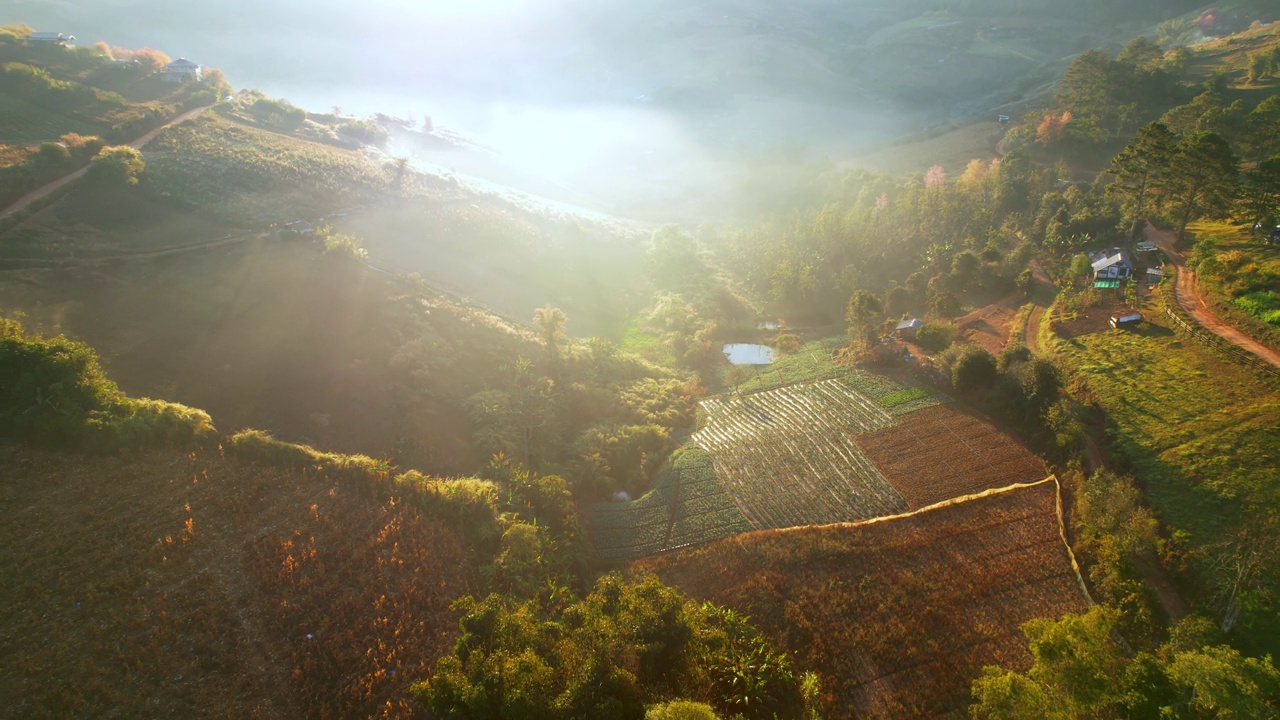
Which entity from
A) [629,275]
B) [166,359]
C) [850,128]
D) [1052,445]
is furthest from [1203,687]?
[850,128]

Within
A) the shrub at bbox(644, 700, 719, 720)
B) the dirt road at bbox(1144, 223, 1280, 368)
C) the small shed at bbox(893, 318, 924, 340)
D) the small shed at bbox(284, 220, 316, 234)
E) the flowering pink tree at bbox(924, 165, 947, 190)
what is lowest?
the shrub at bbox(644, 700, 719, 720)

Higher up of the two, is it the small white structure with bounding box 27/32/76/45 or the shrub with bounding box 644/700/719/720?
the small white structure with bounding box 27/32/76/45

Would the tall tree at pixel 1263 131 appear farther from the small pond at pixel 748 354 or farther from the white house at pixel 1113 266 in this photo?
the small pond at pixel 748 354

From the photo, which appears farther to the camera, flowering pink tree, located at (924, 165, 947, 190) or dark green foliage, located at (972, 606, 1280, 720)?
flowering pink tree, located at (924, 165, 947, 190)

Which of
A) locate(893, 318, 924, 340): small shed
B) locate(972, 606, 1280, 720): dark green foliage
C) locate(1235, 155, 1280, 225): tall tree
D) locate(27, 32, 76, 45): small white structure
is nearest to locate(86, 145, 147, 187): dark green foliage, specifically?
locate(27, 32, 76, 45): small white structure

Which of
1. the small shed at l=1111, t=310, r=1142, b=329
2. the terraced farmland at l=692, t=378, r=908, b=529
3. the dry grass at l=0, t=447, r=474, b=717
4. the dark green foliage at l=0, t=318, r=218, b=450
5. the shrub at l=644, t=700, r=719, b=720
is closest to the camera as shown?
the shrub at l=644, t=700, r=719, b=720

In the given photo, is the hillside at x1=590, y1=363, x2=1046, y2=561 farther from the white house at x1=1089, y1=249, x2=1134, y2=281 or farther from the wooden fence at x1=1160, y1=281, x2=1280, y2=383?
the white house at x1=1089, y1=249, x2=1134, y2=281

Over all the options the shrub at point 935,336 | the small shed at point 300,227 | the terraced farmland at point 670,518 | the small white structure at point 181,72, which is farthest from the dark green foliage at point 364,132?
the shrub at point 935,336

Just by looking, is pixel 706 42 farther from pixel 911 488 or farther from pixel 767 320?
pixel 911 488

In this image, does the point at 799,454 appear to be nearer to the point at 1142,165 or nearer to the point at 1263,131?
the point at 1142,165
